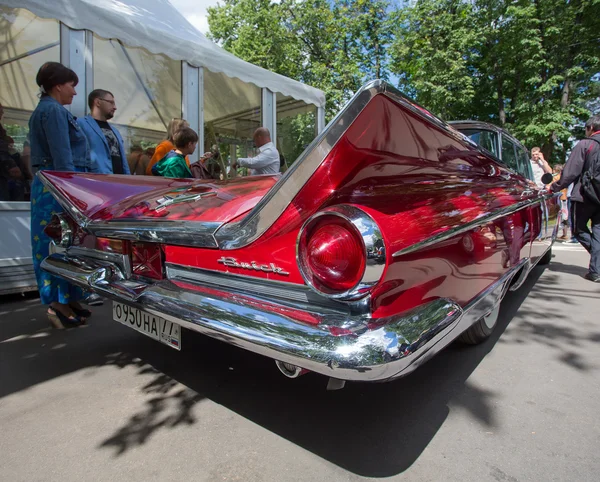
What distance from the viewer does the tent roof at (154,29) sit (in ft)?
13.9

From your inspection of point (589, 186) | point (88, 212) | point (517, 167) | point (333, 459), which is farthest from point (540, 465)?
point (589, 186)

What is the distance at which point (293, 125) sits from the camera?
834 cm

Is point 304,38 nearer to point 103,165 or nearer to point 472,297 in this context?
point 103,165

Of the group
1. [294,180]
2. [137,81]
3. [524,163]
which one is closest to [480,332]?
[294,180]

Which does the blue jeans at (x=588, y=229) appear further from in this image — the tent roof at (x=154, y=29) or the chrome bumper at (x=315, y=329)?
the tent roof at (x=154, y=29)

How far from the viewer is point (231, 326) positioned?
1495 millimetres

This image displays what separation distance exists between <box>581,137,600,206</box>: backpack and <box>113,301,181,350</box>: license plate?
4906 mm

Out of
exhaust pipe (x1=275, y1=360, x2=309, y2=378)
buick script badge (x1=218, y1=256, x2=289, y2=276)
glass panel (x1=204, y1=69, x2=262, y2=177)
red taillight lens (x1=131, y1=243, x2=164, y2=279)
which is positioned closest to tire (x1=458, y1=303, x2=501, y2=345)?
exhaust pipe (x1=275, y1=360, x2=309, y2=378)

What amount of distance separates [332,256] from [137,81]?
692cm

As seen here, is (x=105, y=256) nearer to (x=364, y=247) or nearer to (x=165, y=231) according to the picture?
(x=165, y=231)

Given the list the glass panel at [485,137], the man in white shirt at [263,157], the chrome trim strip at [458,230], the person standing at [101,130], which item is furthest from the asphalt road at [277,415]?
the man in white shirt at [263,157]

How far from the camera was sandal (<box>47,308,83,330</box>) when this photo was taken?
3074 mm

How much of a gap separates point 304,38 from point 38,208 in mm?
19406

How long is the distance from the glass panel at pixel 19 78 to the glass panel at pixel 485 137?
4.81 meters
